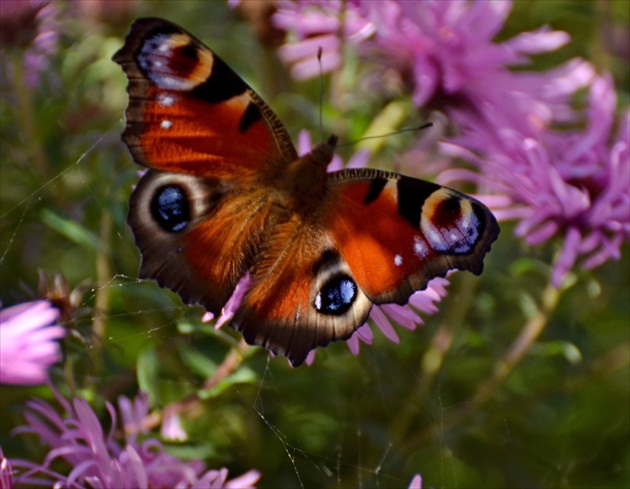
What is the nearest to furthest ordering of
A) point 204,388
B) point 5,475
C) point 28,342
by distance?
point 5,475
point 28,342
point 204,388

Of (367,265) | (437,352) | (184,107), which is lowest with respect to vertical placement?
(437,352)

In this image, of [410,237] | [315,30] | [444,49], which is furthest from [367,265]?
[315,30]

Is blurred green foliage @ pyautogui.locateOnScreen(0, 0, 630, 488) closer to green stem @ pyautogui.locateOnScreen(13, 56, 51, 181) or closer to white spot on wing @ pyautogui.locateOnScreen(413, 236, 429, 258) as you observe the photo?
green stem @ pyautogui.locateOnScreen(13, 56, 51, 181)


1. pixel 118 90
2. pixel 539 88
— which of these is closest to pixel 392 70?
pixel 539 88

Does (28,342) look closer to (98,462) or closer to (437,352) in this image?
(98,462)

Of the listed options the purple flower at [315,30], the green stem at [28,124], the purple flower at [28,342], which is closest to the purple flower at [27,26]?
the green stem at [28,124]

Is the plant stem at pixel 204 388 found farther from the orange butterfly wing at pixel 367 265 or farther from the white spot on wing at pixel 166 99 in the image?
the white spot on wing at pixel 166 99
